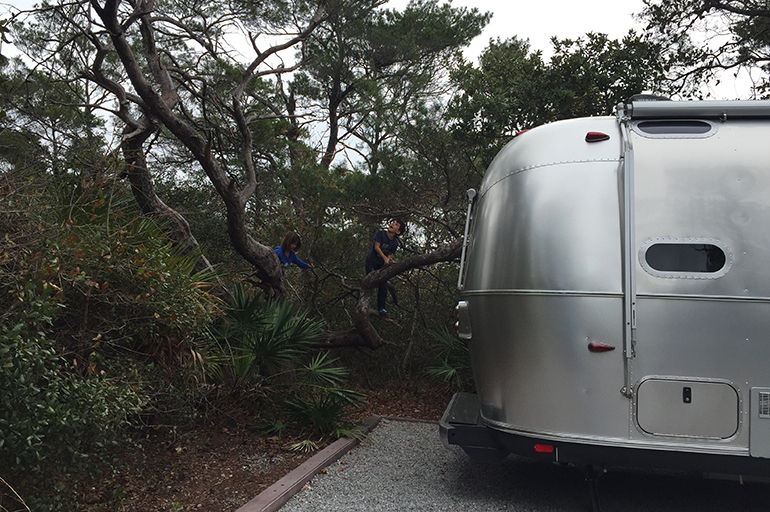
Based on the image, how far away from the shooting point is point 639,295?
3992mm

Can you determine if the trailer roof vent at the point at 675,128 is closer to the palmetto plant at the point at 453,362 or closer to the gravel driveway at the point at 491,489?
the gravel driveway at the point at 491,489

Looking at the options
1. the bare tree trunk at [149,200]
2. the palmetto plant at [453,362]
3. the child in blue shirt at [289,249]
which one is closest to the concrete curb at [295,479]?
the palmetto plant at [453,362]

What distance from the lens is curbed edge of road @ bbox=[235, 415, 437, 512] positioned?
4.59 m

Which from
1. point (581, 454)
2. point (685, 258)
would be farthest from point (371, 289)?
point (685, 258)

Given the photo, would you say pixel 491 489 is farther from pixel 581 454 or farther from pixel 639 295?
pixel 639 295

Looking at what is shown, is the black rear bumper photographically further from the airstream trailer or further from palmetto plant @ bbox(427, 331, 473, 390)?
palmetto plant @ bbox(427, 331, 473, 390)

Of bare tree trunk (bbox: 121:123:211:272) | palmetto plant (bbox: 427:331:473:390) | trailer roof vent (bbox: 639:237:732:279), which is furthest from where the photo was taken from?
palmetto plant (bbox: 427:331:473:390)

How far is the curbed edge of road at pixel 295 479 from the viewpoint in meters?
4.59

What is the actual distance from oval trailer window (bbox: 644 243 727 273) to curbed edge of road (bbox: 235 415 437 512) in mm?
3238

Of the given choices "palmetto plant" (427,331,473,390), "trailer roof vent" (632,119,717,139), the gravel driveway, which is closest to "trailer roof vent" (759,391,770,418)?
the gravel driveway

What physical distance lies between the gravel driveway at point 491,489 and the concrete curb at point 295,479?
0.06 m

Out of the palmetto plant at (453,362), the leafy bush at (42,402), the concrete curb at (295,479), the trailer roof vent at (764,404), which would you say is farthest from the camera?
the palmetto plant at (453,362)

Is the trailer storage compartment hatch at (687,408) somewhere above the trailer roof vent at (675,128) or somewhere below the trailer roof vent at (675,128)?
below

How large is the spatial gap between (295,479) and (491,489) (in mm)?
1706
